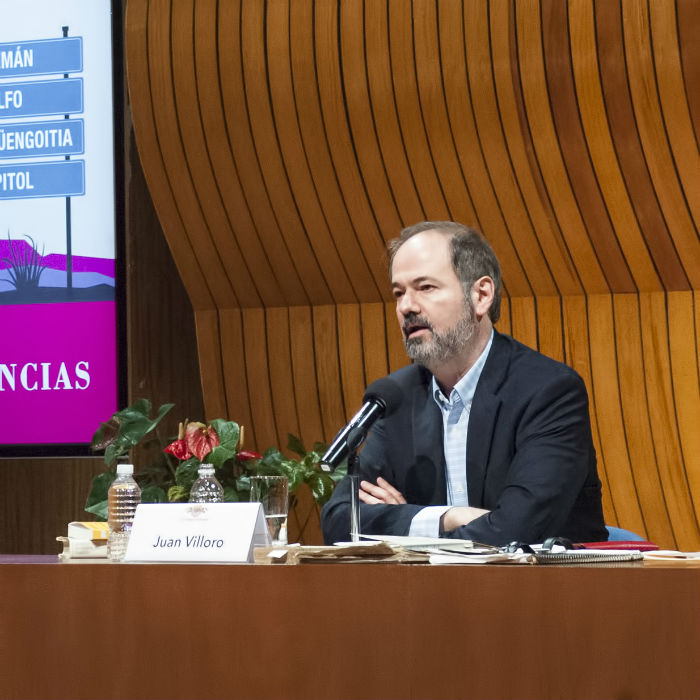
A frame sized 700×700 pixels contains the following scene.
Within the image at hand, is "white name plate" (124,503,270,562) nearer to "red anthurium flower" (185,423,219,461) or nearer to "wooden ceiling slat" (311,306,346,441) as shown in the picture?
"red anthurium flower" (185,423,219,461)

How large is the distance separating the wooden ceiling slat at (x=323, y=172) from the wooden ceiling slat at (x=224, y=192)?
341 millimetres

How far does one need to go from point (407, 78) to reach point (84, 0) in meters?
1.64

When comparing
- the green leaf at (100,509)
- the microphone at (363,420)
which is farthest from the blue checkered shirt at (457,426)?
the green leaf at (100,509)

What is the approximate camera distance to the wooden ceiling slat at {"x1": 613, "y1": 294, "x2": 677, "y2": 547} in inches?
162

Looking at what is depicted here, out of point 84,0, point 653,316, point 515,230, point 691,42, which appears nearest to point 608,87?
point 691,42

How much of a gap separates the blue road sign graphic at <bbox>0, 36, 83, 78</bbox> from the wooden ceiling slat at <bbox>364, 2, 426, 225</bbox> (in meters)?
→ 1.43

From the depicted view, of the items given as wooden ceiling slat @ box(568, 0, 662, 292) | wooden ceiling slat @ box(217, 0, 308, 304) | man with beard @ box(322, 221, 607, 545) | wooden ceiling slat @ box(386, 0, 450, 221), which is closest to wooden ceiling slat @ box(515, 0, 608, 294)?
wooden ceiling slat @ box(568, 0, 662, 292)

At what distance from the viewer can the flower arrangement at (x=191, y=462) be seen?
11.0 ft

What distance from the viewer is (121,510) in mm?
1892

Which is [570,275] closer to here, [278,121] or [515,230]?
[515,230]

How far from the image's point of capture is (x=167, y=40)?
4.41m

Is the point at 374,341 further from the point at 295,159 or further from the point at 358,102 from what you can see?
the point at 358,102

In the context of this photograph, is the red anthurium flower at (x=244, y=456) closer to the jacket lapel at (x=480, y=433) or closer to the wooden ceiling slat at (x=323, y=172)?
the jacket lapel at (x=480, y=433)

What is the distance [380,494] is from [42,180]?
3.04 metres
